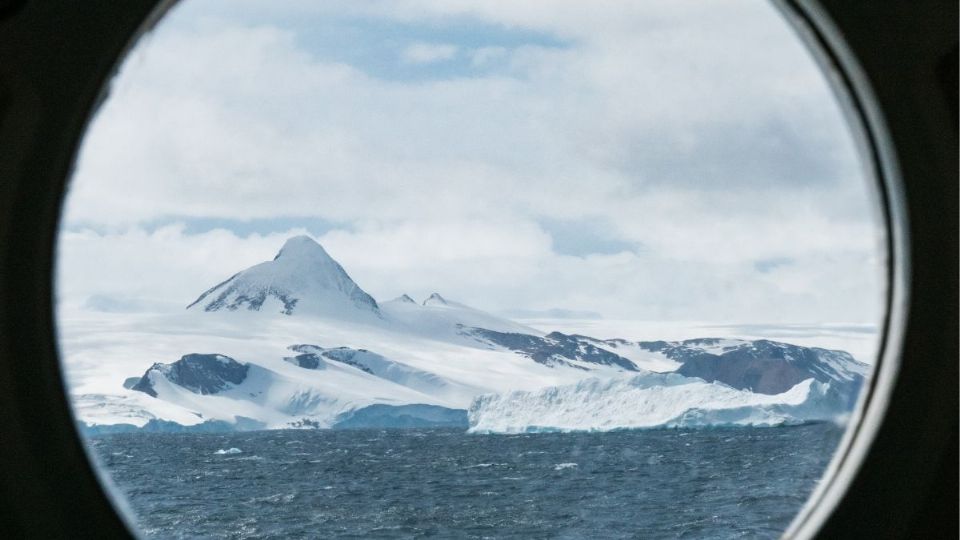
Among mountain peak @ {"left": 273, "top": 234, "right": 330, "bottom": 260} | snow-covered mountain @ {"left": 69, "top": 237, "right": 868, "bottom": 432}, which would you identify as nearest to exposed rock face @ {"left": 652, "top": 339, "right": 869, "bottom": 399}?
snow-covered mountain @ {"left": 69, "top": 237, "right": 868, "bottom": 432}

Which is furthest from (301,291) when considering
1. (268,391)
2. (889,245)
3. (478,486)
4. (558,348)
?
(889,245)

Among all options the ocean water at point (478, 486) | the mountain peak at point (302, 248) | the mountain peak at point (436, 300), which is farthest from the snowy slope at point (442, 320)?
the ocean water at point (478, 486)

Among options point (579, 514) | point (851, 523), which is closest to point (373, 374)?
point (579, 514)

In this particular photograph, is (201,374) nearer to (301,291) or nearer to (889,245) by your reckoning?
(301,291)

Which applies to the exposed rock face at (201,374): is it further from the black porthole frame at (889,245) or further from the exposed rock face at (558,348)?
the black porthole frame at (889,245)

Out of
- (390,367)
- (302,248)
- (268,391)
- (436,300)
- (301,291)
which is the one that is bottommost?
(268,391)

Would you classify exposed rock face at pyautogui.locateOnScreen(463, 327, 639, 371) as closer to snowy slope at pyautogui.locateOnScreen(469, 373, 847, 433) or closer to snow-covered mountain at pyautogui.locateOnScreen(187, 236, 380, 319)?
snowy slope at pyautogui.locateOnScreen(469, 373, 847, 433)

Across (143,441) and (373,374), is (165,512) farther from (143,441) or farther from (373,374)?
(373,374)
